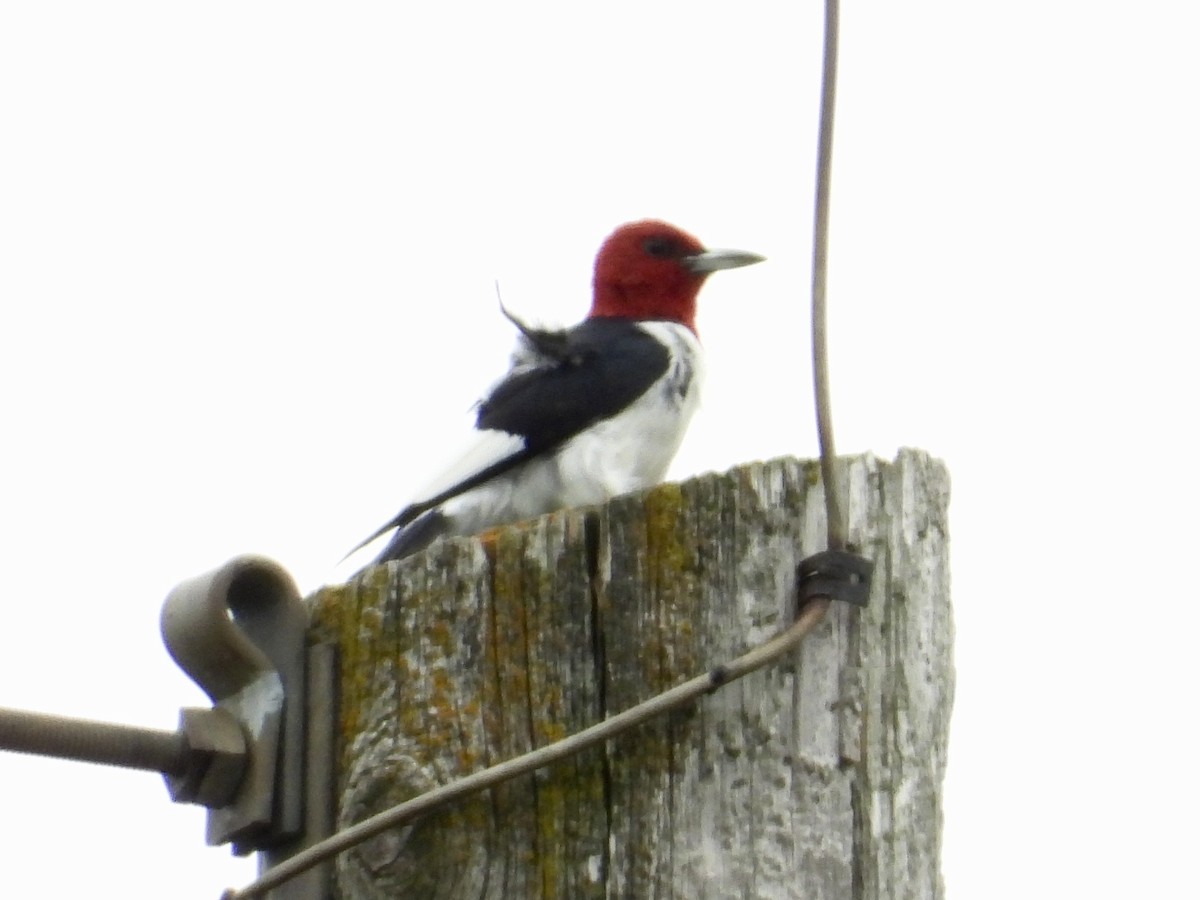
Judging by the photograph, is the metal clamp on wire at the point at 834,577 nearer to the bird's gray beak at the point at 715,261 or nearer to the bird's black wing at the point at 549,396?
the bird's black wing at the point at 549,396

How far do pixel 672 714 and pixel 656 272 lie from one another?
3666 mm

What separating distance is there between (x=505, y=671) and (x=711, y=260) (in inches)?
142

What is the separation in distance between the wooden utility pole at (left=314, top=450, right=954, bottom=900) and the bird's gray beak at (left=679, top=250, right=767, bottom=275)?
3441 millimetres

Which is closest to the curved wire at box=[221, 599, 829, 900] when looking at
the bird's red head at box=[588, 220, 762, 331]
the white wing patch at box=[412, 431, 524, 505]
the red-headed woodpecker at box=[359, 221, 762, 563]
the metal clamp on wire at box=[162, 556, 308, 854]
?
the metal clamp on wire at box=[162, 556, 308, 854]

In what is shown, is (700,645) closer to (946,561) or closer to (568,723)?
(568,723)

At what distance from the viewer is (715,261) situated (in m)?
5.42

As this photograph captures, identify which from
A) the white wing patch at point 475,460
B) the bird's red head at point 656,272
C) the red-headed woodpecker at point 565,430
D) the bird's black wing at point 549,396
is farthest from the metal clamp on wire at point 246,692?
the bird's red head at point 656,272

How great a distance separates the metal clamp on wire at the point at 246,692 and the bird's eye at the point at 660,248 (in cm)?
347

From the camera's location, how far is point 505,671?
1.93 metres

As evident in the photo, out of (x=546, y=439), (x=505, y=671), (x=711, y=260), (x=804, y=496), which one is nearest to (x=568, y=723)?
(x=505, y=671)

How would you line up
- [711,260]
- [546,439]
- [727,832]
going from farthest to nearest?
[711,260]
[546,439]
[727,832]

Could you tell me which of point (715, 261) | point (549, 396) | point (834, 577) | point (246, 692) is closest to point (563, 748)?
point (834, 577)

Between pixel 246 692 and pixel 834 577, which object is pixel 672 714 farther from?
pixel 246 692

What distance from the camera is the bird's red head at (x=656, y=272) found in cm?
541
